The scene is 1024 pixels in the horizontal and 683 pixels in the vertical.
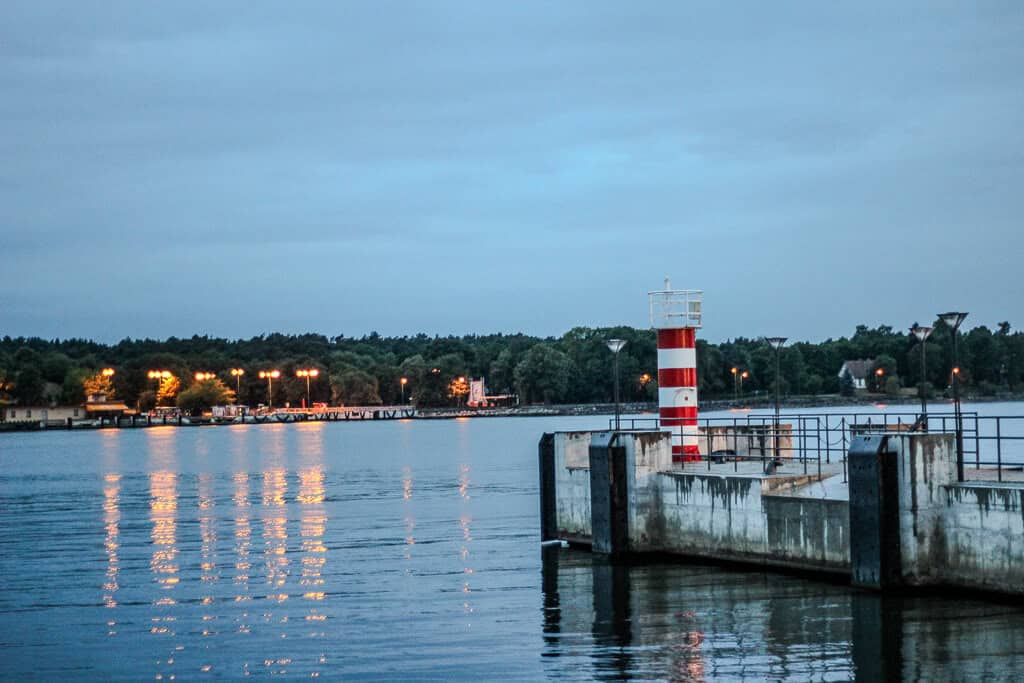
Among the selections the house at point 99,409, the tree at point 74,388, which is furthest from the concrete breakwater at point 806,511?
the tree at point 74,388

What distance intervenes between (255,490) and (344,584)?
101 feet

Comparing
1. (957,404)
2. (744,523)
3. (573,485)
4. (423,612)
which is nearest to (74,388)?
(573,485)

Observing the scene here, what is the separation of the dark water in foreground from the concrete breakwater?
47 cm

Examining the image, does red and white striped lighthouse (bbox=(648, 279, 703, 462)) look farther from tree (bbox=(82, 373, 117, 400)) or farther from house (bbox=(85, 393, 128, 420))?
tree (bbox=(82, 373, 117, 400))

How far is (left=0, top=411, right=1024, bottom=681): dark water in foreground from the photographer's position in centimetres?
1773

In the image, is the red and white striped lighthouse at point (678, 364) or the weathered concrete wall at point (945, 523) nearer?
the weathered concrete wall at point (945, 523)

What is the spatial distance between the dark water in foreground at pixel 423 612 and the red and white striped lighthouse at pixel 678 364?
340 cm

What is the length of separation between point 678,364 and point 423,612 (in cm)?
865

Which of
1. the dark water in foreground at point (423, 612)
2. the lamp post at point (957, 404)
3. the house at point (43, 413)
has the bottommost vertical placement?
the dark water in foreground at point (423, 612)

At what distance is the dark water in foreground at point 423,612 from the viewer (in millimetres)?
17734

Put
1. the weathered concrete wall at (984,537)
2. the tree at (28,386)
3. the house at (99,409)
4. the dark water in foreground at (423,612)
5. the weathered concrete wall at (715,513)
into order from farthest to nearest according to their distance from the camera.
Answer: the house at (99,409) < the tree at (28,386) < the weathered concrete wall at (715,513) < the weathered concrete wall at (984,537) < the dark water in foreground at (423,612)

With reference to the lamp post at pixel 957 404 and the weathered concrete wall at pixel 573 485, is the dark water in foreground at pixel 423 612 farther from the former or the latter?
the lamp post at pixel 957 404

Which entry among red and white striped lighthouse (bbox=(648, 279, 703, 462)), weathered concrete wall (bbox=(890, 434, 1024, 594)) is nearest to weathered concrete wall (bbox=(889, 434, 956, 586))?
weathered concrete wall (bbox=(890, 434, 1024, 594))

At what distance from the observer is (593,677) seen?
17.1 m
